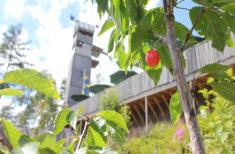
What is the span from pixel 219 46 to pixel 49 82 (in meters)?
0.83

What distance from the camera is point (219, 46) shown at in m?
1.31

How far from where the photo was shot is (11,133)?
2.11 ft

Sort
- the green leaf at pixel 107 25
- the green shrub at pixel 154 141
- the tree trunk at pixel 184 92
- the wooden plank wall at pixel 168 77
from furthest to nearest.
Answer: the wooden plank wall at pixel 168 77 → the green shrub at pixel 154 141 → the green leaf at pixel 107 25 → the tree trunk at pixel 184 92

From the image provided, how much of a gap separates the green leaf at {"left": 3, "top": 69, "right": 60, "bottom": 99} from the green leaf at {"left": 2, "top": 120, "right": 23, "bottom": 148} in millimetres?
78

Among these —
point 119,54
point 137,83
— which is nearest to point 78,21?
point 137,83

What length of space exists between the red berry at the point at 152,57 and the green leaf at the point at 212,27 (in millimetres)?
170

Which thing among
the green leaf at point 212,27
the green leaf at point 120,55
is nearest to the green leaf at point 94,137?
the green leaf at point 212,27

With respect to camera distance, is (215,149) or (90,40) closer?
(215,149)

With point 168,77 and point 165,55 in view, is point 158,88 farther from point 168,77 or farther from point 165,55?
point 165,55

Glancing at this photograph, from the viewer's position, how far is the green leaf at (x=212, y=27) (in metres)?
1.21

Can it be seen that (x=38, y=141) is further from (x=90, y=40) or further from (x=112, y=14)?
(x=90, y=40)

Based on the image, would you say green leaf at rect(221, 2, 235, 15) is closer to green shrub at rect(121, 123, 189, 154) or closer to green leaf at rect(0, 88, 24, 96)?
green leaf at rect(0, 88, 24, 96)

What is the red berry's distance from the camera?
1280 mm

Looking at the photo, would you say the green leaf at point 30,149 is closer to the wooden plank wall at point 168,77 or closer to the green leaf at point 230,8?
the green leaf at point 230,8
